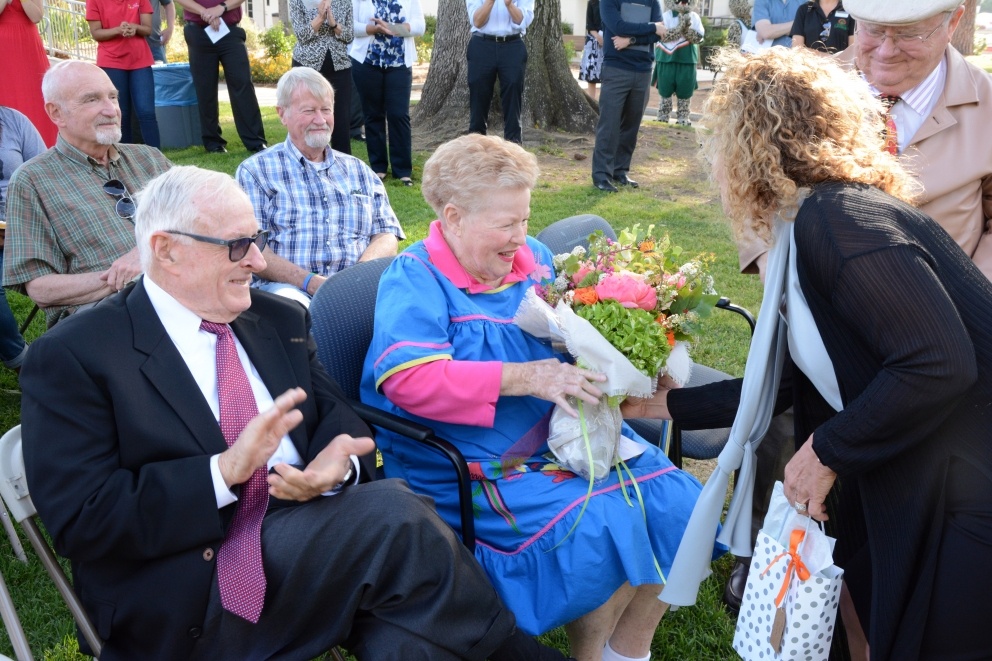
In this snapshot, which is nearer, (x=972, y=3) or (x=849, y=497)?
(x=849, y=497)

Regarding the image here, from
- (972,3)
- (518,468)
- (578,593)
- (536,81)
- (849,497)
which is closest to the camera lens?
(849,497)

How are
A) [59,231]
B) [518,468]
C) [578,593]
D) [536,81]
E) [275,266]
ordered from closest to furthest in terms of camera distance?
1. [578,593]
2. [518,468]
3. [59,231]
4. [275,266]
5. [536,81]

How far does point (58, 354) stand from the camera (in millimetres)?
2217

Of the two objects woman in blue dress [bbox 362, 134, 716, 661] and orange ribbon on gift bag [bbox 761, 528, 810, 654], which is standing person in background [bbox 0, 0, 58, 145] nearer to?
woman in blue dress [bbox 362, 134, 716, 661]

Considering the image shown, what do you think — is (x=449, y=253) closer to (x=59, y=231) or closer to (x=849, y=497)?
(x=849, y=497)

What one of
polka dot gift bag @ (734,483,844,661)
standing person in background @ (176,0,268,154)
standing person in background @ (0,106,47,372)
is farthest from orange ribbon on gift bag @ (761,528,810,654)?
standing person in background @ (176,0,268,154)

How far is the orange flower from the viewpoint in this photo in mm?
2748

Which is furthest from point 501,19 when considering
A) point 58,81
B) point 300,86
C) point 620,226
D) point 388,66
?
point 58,81

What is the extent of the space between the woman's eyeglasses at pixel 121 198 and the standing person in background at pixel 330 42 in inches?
207

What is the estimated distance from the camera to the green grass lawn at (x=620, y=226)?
3232 millimetres

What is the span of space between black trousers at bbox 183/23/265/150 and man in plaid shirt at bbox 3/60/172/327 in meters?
6.16

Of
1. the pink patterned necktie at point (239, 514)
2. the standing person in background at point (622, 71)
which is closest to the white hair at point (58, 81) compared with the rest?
the pink patterned necktie at point (239, 514)

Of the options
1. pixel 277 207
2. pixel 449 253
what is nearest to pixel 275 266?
pixel 277 207

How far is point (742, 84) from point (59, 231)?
321 cm
